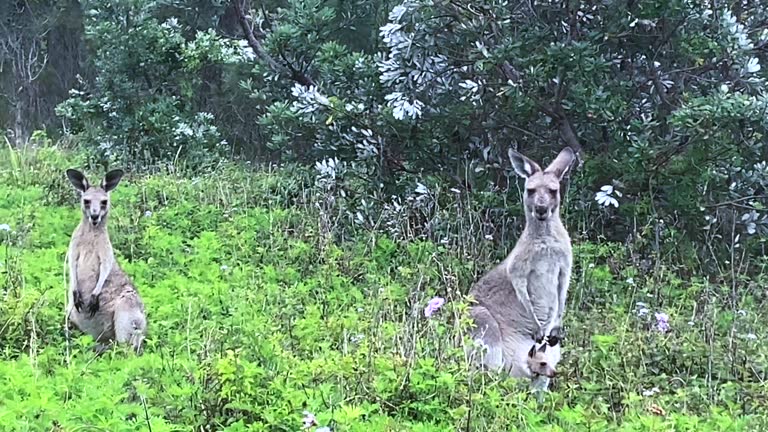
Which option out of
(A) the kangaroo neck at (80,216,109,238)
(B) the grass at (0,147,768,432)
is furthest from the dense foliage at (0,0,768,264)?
(A) the kangaroo neck at (80,216,109,238)

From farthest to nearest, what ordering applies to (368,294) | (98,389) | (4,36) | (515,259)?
(4,36) < (368,294) < (515,259) < (98,389)

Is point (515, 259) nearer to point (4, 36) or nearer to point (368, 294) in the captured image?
point (368, 294)

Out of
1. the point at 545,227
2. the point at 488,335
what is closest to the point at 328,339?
the point at 488,335

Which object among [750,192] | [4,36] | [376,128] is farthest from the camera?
[4,36]

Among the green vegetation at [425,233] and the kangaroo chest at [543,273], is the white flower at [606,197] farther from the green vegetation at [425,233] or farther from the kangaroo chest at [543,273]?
the kangaroo chest at [543,273]

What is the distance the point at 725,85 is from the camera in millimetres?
7461

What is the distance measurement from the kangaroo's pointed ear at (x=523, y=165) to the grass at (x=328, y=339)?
0.86 m

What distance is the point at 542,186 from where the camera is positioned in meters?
6.20

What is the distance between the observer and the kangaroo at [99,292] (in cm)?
554

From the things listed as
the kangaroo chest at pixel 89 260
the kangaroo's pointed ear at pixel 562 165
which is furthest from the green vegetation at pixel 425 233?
the kangaroo's pointed ear at pixel 562 165

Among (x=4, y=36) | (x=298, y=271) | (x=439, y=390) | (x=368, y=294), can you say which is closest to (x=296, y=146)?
(x=298, y=271)

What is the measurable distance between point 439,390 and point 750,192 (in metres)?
4.34

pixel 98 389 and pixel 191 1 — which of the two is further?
pixel 191 1

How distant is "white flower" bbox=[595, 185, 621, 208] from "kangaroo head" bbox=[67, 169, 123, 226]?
11.7 feet
